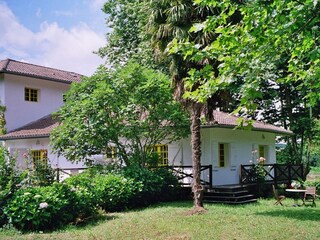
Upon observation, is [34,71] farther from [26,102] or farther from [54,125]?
[54,125]

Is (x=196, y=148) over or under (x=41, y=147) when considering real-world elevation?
under

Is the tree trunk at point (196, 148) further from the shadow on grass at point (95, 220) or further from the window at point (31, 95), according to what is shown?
the window at point (31, 95)

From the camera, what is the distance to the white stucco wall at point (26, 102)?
928 inches

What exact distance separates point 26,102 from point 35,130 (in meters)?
2.90

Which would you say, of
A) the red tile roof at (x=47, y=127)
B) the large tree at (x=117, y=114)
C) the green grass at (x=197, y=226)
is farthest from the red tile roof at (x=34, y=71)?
the green grass at (x=197, y=226)

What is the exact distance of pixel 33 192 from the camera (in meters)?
10.6

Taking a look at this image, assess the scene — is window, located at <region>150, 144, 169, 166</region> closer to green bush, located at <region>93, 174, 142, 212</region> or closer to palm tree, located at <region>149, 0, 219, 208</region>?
green bush, located at <region>93, 174, 142, 212</region>

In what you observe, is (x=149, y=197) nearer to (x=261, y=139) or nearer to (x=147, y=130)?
(x=147, y=130)

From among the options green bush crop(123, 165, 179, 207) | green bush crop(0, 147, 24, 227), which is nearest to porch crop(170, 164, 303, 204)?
green bush crop(123, 165, 179, 207)

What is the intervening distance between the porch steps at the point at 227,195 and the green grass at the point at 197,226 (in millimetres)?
2028

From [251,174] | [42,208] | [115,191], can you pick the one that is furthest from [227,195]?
[42,208]

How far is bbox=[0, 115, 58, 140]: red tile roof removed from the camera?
840 inches

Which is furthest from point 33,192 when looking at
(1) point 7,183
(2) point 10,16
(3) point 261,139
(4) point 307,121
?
(4) point 307,121

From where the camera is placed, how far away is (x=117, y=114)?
15133 mm
